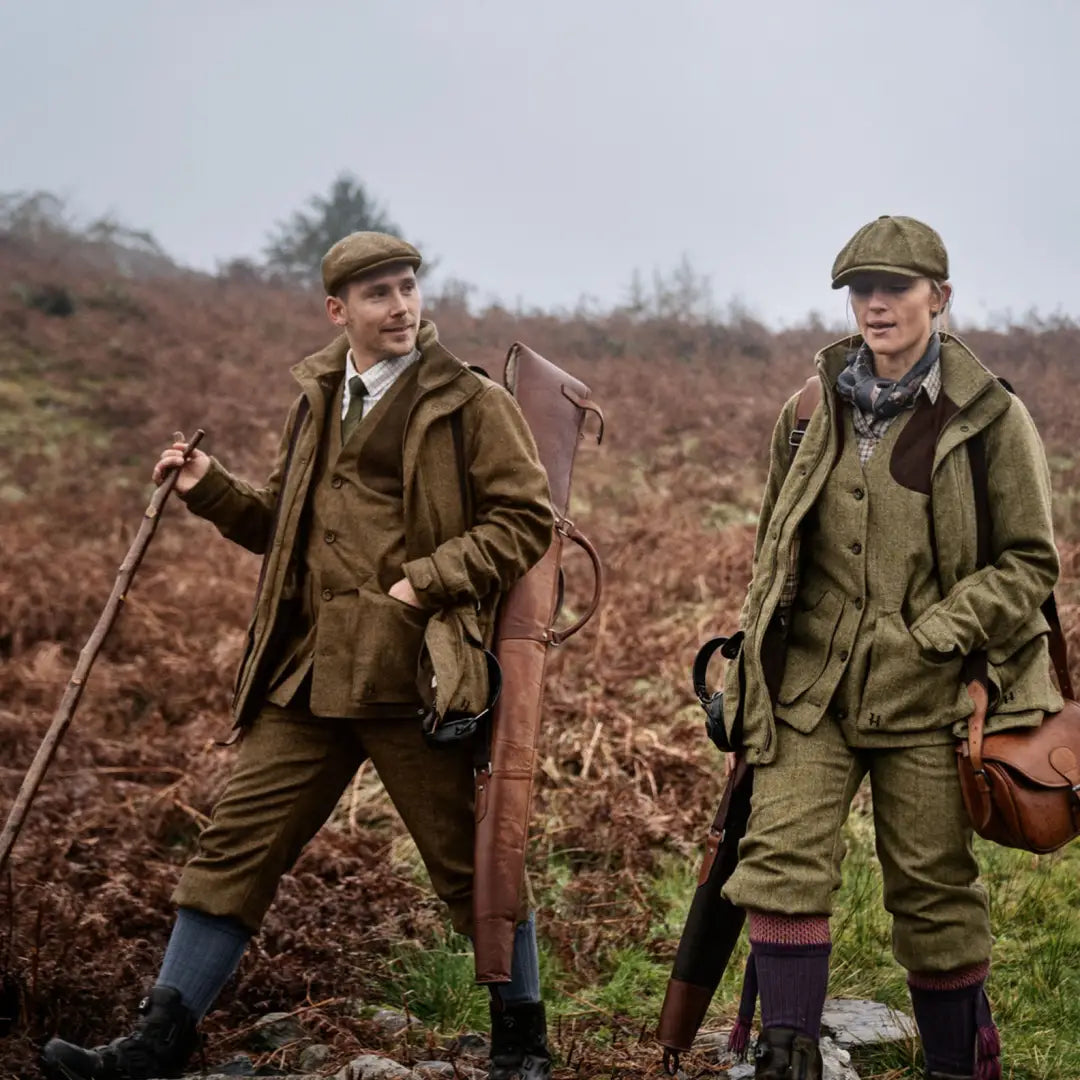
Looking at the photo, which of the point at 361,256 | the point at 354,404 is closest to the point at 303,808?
the point at 354,404

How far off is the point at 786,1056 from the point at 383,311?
7.38 feet

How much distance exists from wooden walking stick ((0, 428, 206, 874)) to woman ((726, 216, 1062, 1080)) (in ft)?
5.74

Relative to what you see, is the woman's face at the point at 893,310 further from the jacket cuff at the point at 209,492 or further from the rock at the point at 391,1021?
the rock at the point at 391,1021

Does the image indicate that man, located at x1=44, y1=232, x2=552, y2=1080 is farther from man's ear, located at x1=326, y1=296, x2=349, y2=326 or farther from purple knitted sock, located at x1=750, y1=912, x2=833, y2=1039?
purple knitted sock, located at x1=750, y1=912, x2=833, y2=1039

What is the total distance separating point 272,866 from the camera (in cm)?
382

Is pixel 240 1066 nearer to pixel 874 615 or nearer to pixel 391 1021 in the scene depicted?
pixel 391 1021

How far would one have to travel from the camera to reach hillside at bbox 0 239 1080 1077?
480 centimetres

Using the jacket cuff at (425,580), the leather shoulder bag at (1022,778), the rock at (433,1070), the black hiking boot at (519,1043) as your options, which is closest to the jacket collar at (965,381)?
the leather shoulder bag at (1022,778)

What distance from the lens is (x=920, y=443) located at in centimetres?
344

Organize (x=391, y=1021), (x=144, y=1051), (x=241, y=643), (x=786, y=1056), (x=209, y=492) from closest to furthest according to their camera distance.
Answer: (x=786, y=1056) < (x=144, y=1051) < (x=209, y=492) < (x=391, y=1021) < (x=241, y=643)

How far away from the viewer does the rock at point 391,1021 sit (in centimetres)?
448

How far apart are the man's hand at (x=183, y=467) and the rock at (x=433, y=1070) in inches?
71.0

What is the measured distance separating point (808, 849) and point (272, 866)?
1.51 meters

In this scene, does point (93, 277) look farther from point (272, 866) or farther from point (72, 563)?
point (272, 866)
